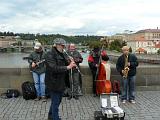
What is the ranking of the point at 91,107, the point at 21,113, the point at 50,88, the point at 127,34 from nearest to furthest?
the point at 50,88 < the point at 21,113 < the point at 91,107 < the point at 127,34

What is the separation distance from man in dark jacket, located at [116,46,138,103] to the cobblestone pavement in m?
0.34

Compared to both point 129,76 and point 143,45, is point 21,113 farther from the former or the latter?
point 143,45

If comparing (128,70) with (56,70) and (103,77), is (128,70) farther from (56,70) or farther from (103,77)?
(56,70)

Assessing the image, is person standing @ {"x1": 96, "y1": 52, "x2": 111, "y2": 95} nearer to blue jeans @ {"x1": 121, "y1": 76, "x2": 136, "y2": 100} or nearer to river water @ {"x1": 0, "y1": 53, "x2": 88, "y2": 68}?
blue jeans @ {"x1": 121, "y1": 76, "x2": 136, "y2": 100}

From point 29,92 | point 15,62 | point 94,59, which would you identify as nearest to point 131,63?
point 94,59

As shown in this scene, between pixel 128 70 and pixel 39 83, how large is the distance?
2.42m

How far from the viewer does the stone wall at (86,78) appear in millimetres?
10266

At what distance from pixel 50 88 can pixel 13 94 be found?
158 inches

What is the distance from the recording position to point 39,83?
9.33 metres

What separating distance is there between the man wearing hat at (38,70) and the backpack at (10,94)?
871 mm

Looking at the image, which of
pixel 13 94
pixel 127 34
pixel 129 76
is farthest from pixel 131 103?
pixel 127 34

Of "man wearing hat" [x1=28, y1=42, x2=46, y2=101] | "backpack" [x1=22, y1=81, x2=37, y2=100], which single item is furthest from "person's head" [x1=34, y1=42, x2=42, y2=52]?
"backpack" [x1=22, y1=81, x2=37, y2=100]

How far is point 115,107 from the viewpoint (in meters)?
6.87

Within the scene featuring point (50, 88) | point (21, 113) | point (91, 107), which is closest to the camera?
point (50, 88)
